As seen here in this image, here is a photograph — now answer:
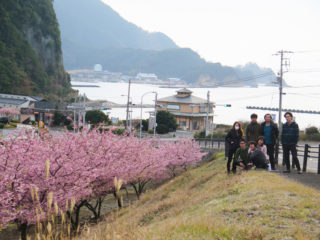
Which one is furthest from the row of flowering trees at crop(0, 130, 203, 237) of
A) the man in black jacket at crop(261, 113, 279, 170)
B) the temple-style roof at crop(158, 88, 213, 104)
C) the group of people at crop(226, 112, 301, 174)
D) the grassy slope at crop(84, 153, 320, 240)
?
the temple-style roof at crop(158, 88, 213, 104)

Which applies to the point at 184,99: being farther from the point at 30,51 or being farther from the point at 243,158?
the point at 243,158

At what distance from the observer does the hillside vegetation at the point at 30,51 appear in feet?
337

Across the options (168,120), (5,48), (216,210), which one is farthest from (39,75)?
(216,210)

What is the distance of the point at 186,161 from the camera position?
32.6 meters

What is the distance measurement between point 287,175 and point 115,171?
8121 millimetres

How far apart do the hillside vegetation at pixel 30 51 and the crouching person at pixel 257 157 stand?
92.5 meters

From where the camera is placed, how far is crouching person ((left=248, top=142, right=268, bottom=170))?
14.6 meters

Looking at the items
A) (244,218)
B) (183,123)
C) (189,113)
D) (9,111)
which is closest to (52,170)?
(244,218)

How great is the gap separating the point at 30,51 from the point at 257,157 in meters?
111

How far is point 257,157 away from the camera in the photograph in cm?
1470

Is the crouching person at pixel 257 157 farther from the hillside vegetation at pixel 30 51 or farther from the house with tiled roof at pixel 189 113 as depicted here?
the hillside vegetation at pixel 30 51

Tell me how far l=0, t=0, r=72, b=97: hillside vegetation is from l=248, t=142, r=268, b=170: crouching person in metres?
92.5

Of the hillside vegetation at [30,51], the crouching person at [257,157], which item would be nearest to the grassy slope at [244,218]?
the crouching person at [257,157]

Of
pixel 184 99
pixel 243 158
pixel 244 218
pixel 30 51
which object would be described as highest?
pixel 30 51
